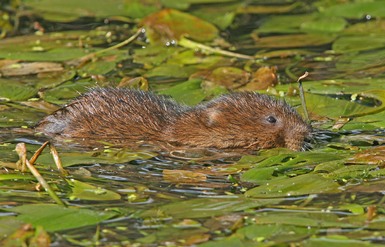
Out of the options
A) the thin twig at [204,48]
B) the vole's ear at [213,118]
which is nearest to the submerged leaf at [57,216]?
the vole's ear at [213,118]

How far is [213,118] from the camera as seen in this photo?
764 cm

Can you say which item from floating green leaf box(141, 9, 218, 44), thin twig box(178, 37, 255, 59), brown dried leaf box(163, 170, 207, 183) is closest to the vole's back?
brown dried leaf box(163, 170, 207, 183)

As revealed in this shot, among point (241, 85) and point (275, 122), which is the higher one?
point (241, 85)

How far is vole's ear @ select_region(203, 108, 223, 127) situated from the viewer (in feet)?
25.0

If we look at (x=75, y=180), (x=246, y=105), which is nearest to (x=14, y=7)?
(x=246, y=105)

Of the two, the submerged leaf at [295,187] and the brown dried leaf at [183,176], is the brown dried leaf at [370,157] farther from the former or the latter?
the brown dried leaf at [183,176]

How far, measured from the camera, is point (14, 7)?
12.1 metres

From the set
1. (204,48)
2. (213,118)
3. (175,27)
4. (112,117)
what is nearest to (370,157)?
(213,118)

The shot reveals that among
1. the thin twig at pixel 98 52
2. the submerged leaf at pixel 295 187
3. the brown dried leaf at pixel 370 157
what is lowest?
the submerged leaf at pixel 295 187

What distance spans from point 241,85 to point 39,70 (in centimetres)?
182

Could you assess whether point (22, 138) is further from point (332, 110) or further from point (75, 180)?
point (332, 110)

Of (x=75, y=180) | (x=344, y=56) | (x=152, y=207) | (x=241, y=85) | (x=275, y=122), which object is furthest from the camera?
(x=344, y=56)

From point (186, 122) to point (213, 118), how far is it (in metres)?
0.20

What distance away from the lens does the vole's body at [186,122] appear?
24.8 ft
